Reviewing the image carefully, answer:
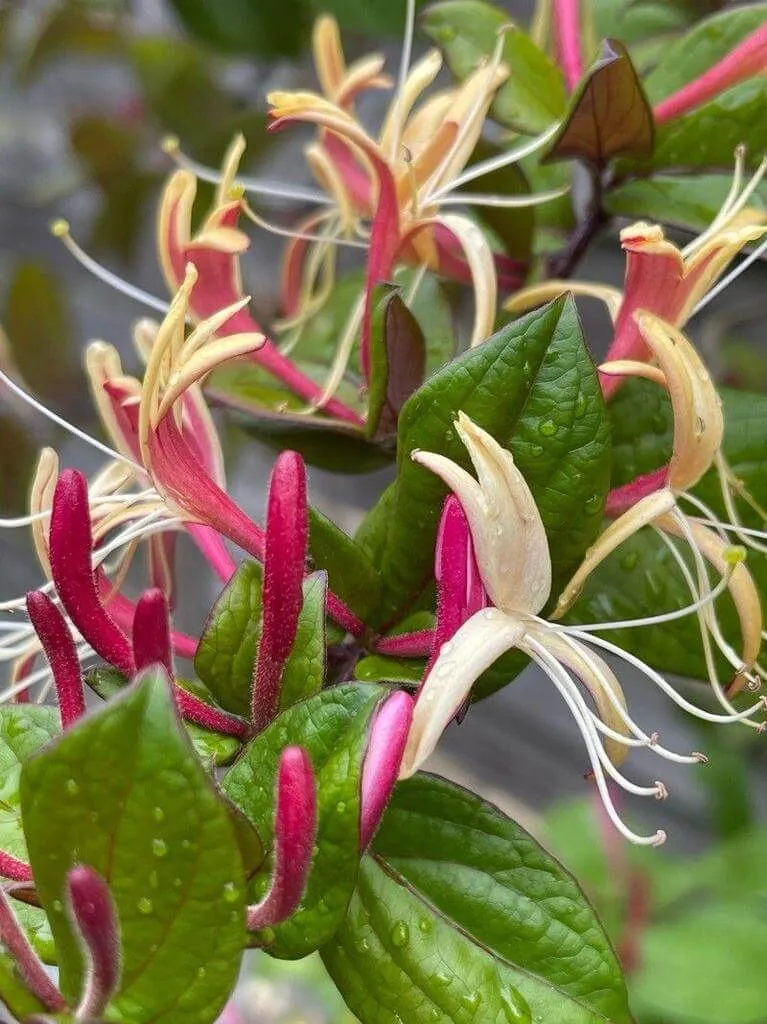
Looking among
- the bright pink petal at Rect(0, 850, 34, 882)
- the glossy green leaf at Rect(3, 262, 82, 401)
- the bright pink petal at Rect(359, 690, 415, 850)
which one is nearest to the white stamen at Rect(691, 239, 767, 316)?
the bright pink petal at Rect(359, 690, 415, 850)

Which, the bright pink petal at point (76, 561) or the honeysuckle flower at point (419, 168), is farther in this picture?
the honeysuckle flower at point (419, 168)

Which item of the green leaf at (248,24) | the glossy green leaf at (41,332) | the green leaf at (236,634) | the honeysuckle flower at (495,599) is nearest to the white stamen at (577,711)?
the honeysuckle flower at (495,599)

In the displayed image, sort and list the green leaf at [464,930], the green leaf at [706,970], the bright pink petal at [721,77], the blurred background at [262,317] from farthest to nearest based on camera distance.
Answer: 1. the blurred background at [262,317]
2. the green leaf at [706,970]
3. the bright pink petal at [721,77]
4. the green leaf at [464,930]

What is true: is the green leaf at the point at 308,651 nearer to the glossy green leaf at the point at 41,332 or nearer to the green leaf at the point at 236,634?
the green leaf at the point at 236,634

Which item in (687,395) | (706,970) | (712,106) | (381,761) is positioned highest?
(712,106)

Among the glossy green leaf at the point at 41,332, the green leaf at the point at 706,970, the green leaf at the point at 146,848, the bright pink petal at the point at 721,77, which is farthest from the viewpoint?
the glossy green leaf at the point at 41,332

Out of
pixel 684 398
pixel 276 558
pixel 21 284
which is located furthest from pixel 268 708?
pixel 21 284

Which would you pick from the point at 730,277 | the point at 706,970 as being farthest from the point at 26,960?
the point at 706,970

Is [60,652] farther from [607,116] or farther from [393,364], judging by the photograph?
[607,116]
